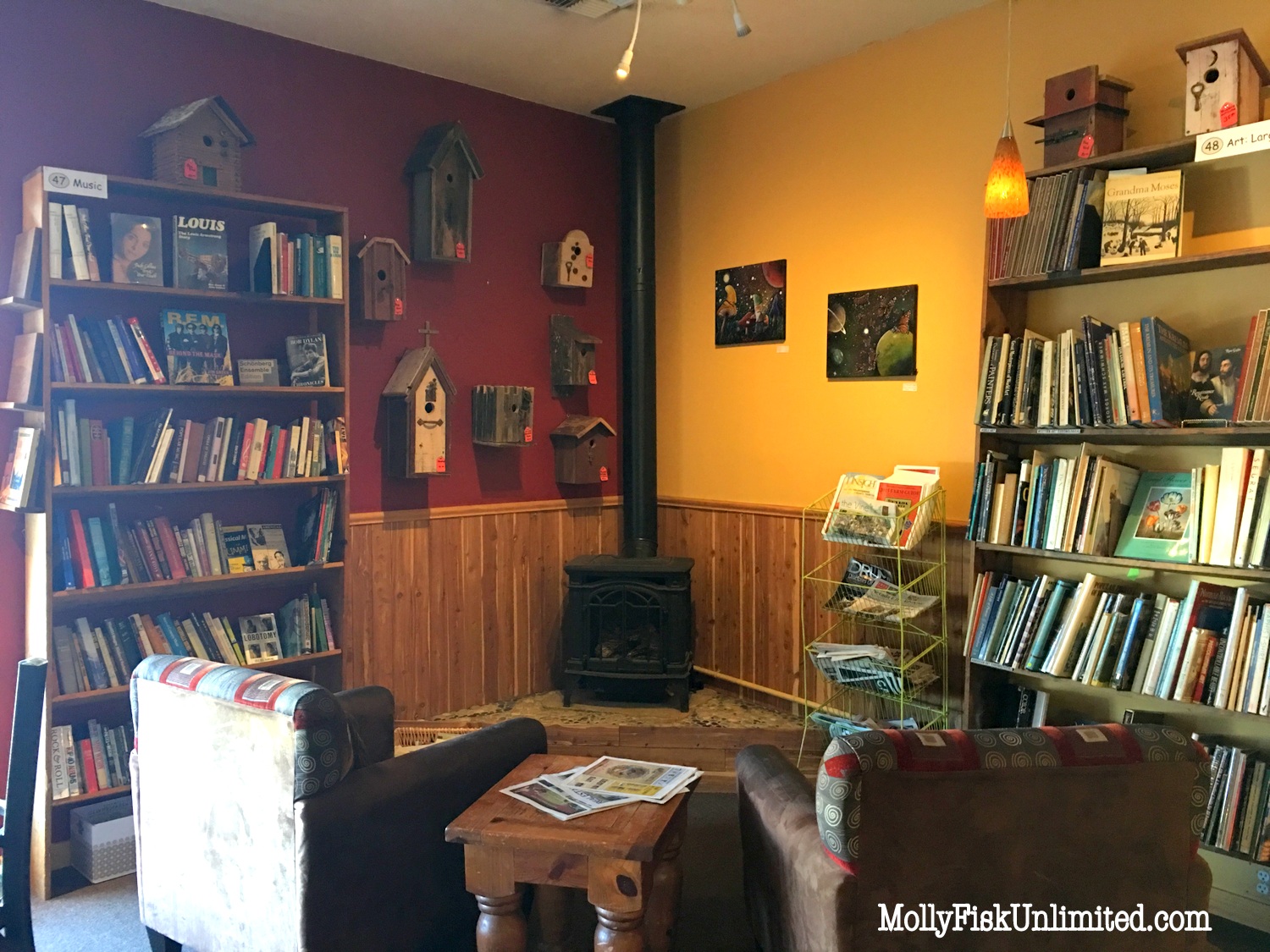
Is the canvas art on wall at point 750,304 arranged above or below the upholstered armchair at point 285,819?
above

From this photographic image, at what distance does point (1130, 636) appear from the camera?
2885 millimetres

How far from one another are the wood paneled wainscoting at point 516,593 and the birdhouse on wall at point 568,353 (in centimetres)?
60

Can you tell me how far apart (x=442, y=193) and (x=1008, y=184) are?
92.2 inches

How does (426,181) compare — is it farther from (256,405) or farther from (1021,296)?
(1021,296)

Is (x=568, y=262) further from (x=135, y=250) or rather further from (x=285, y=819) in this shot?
(x=285, y=819)

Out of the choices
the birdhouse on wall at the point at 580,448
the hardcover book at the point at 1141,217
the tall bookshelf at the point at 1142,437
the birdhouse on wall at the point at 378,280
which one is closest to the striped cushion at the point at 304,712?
the birdhouse on wall at the point at 378,280

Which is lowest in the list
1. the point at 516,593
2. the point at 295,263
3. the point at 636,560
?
the point at 516,593

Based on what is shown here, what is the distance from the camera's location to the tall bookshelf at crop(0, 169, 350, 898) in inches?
119

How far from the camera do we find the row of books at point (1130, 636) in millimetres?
2672

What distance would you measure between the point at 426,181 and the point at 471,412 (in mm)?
1006

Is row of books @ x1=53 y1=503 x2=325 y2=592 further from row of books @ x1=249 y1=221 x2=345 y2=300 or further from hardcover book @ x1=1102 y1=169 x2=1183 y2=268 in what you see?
hardcover book @ x1=1102 y1=169 x2=1183 y2=268

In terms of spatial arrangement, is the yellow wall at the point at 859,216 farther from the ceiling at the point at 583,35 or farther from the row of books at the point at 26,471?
the row of books at the point at 26,471

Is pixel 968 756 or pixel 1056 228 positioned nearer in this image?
pixel 968 756

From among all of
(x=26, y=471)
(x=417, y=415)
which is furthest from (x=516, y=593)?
(x=26, y=471)
